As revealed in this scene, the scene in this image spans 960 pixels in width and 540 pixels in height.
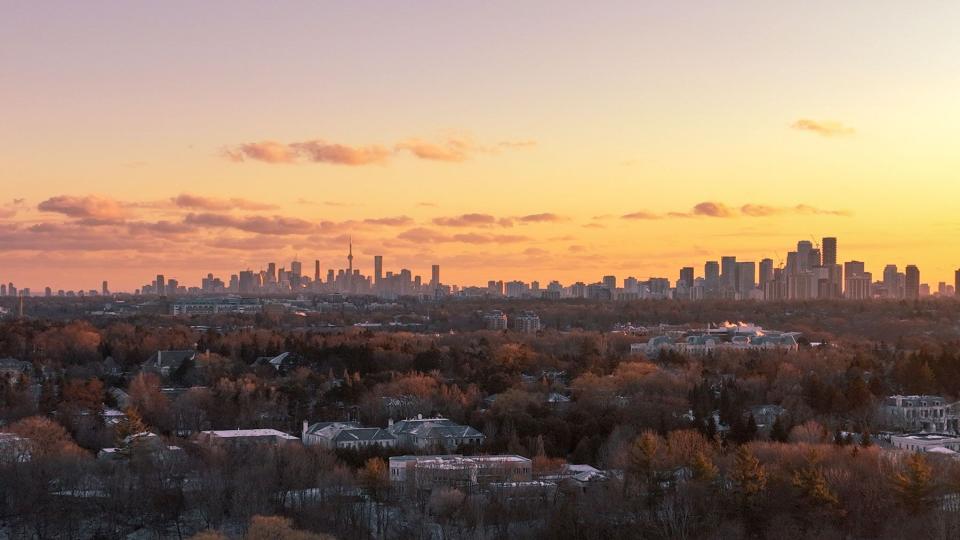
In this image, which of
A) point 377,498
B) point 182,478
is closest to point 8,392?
point 182,478

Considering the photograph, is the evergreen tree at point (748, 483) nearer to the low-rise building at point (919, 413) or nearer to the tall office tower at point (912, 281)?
the low-rise building at point (919, 413)

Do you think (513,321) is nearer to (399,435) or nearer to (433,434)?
(399,435)

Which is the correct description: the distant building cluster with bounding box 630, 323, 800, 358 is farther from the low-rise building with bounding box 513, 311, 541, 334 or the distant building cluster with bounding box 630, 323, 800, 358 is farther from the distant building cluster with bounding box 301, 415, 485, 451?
the distant building cluster with bounding box 301, 415, 485, 451

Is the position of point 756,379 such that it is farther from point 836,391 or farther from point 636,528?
point 636,528

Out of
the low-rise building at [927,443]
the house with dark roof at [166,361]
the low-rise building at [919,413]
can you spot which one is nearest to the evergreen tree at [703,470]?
the low-rise building at [927,443]

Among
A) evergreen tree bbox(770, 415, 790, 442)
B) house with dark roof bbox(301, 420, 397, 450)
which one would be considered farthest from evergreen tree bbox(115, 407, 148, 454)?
evergreen tree bbox(770, 415, 790, 442)

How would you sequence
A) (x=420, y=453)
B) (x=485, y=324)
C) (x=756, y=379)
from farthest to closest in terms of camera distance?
(x=485, y=324) < (x=756, y=379) < (x=420, y=453)

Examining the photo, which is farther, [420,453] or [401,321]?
[401,321]
